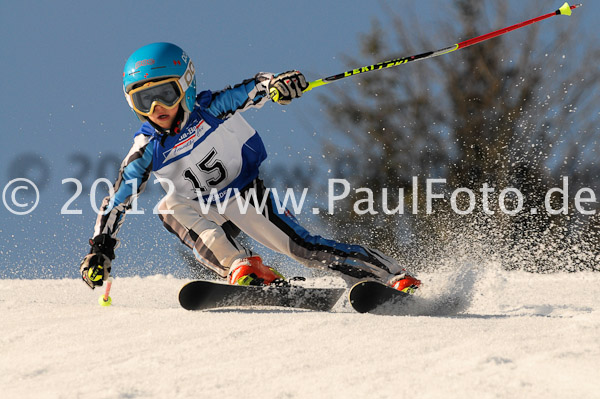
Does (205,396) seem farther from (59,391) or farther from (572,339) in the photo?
(572,339)

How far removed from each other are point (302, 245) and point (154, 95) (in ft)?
4.30

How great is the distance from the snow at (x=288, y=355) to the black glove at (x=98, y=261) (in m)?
0.28

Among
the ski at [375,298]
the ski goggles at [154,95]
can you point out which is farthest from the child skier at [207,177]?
the ski at [375,298]

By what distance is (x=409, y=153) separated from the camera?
1234 cm

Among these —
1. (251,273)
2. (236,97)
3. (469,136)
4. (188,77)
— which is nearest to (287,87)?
(236,97)

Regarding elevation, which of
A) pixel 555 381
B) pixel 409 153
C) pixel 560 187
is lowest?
pixel 555 381

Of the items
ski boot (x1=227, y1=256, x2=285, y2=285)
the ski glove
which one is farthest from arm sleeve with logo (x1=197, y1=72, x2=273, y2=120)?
ski boot (x1=227, y1=256, x2=285, y2=285)

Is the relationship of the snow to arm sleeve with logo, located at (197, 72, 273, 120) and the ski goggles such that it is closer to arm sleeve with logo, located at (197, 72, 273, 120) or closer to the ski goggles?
the ski goggles

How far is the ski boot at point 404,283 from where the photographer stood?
4.21 m

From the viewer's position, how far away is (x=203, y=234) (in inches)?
166

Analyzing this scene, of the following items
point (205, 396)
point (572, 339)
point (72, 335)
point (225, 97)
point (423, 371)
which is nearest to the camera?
point (205, 396)

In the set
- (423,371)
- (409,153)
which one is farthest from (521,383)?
(409,153)

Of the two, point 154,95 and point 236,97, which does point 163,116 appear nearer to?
point 154,95

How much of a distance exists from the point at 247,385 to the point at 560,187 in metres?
10.2
